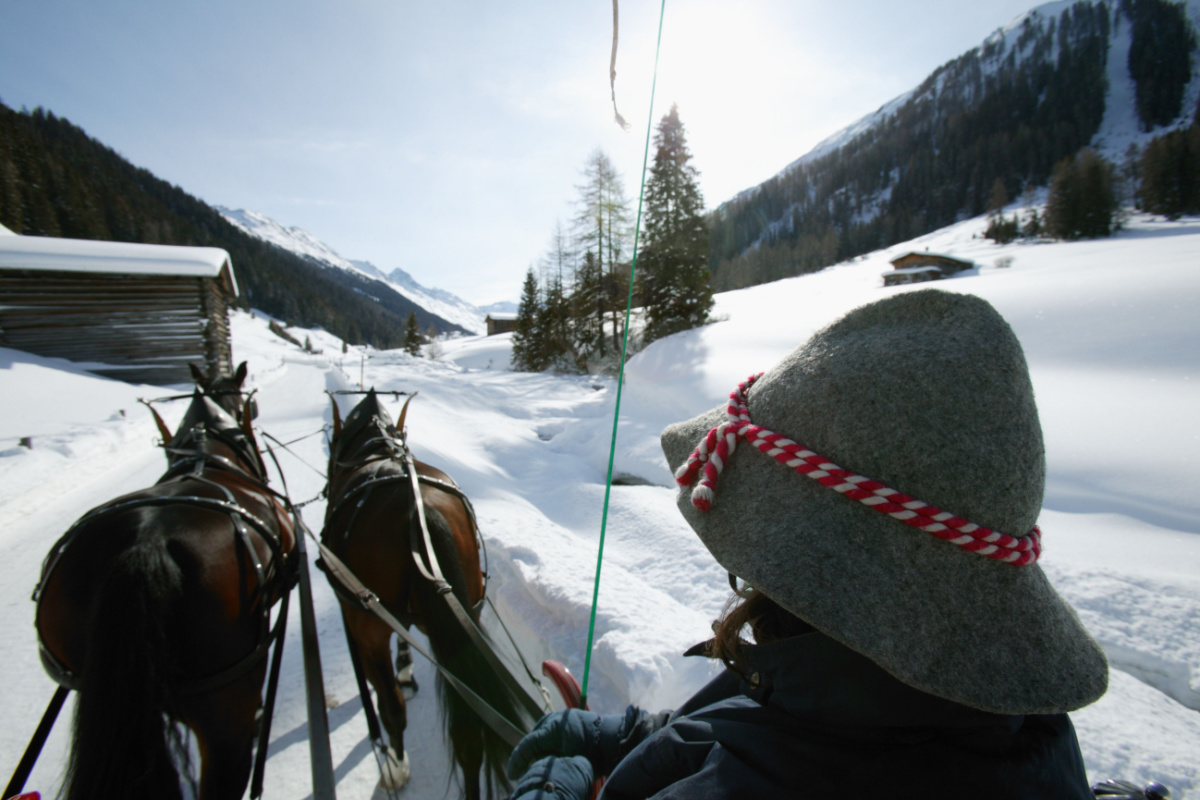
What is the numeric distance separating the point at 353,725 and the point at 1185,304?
10.6 metres

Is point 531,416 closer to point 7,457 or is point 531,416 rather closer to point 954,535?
point 7,457

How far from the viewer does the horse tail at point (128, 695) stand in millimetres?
1625

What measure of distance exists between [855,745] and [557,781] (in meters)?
0.78

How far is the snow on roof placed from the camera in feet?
42.2

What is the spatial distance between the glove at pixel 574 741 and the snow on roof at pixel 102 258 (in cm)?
1814

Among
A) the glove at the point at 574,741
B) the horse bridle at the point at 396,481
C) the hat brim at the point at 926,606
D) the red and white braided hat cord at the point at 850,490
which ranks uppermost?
the red and white braided hat cord at the point at 850,490

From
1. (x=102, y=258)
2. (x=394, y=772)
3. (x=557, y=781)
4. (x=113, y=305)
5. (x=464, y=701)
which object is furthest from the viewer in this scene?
(x=113, y=305)

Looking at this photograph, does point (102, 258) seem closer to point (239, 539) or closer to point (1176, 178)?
point (239, 539)

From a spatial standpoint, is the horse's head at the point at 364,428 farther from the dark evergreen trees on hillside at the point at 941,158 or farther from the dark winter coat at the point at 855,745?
the dark evergreen trees on hillside at the point at 941,158

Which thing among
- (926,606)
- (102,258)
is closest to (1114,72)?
(926,606)

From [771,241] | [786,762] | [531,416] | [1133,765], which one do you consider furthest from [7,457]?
[771,241]

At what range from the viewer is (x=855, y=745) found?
0.74 m

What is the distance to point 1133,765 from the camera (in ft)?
5.76

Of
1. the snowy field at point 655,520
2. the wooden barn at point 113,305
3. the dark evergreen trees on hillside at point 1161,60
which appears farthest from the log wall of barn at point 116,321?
the dark evergreen trees on hillside at point 1161,60
